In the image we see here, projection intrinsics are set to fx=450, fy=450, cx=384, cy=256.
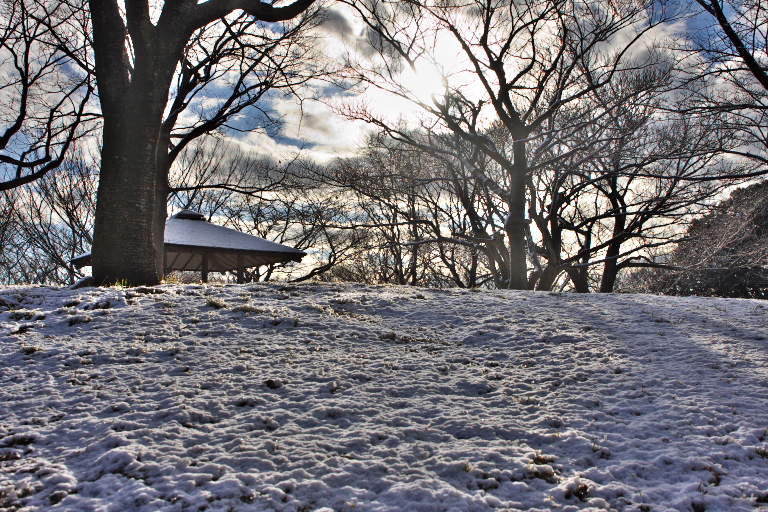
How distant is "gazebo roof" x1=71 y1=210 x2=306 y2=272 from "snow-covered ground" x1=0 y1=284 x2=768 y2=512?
6.33m

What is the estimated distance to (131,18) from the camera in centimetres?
657

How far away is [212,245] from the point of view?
11.9 m

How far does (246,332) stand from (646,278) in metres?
20.4

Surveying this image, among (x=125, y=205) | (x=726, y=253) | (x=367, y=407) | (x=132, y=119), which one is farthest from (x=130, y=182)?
(x=726, y=253)

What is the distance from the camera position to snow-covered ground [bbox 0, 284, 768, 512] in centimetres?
240

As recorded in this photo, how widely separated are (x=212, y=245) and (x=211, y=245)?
0.08 ft

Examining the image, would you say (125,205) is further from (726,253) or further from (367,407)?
(726,253)

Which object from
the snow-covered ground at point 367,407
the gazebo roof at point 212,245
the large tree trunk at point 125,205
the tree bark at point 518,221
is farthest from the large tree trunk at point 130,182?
the tree bark at point 518,221

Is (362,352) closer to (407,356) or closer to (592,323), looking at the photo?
(407,356)

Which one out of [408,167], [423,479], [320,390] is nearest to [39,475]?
[320,390]

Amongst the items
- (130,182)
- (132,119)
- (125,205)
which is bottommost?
(125,205)

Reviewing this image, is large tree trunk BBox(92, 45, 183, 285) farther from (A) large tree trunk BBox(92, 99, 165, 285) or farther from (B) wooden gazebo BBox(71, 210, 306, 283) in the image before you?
(B) wooden gazebo BBox(71, 210, 306, 283)

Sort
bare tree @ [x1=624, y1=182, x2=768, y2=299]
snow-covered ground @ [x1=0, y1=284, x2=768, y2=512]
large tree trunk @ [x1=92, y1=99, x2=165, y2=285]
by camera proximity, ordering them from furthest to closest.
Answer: bare tree @ [x1=624, y1=182, x2=768, y2=299], large tree trunk @ [x1=92, y1=99, x2=165, y2=285], snow-covered ground @ [x1=0, y1=284, x2=768, y2=512]

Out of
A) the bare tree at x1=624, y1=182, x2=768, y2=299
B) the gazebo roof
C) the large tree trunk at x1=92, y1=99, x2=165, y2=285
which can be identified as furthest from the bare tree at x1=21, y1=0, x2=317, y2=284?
the bare tree at x1=624, y1=182, x2=768, y2=299
